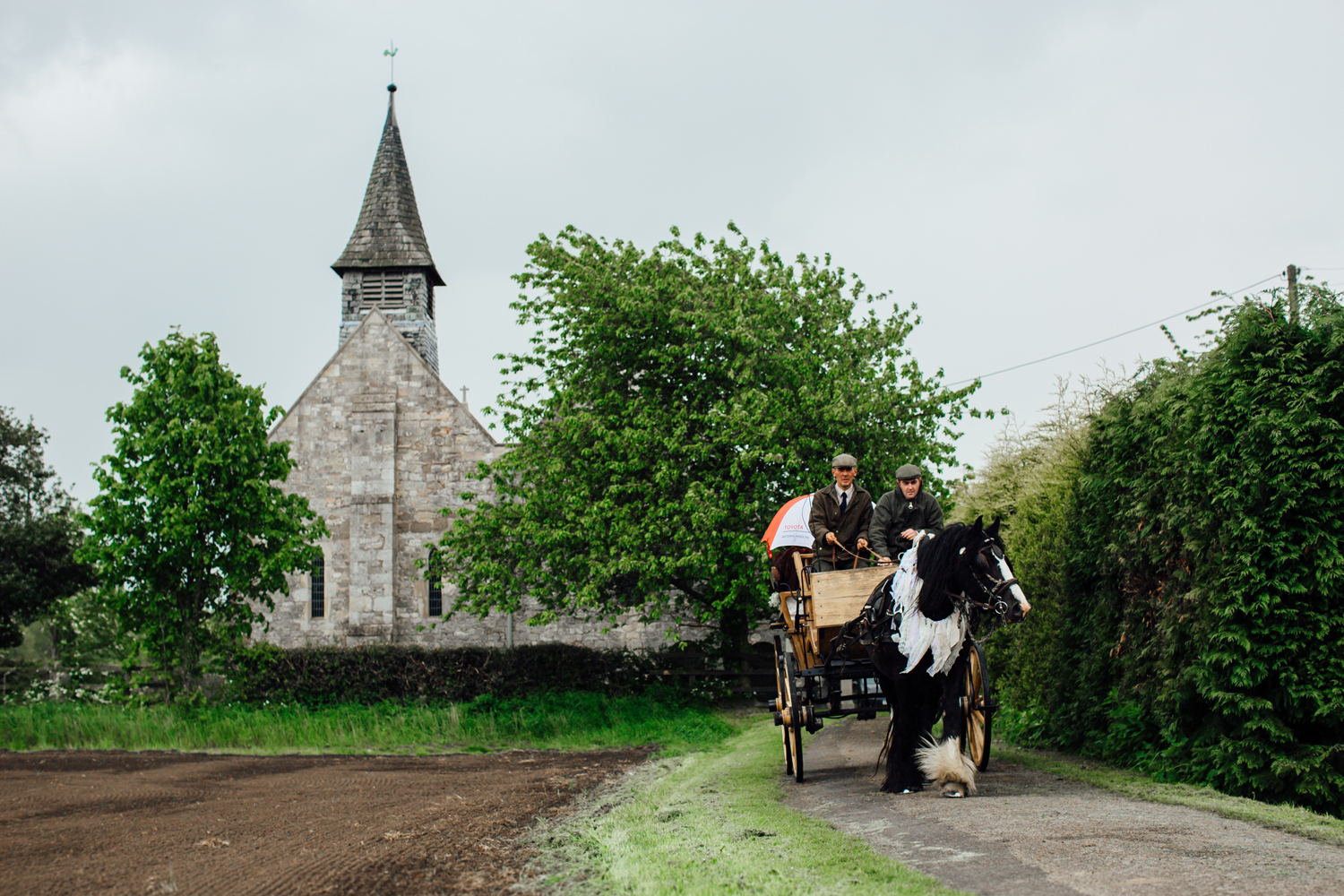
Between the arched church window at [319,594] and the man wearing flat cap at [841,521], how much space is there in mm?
20480

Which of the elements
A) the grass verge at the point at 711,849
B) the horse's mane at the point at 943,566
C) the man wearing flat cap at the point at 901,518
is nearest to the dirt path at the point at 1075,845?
the grass verge at the point at 711,849

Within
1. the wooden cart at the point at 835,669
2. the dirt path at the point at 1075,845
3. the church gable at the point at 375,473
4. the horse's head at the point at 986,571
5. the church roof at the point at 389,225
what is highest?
the church roof at the point at 389,225

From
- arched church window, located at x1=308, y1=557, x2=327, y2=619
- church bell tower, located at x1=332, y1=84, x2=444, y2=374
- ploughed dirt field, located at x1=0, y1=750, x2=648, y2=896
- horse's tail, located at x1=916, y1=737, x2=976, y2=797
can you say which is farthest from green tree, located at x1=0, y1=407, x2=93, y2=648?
horse's tail, located at x1=916, y1=737, x2=976, y2=797

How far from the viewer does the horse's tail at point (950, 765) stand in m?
6.31

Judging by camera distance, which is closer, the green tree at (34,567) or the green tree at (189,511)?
the green tree at (189,511)

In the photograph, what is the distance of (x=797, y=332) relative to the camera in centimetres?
1742

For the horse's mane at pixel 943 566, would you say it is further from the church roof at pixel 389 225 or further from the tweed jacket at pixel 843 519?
the church roof at pixel 389 225

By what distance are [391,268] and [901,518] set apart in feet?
84.5

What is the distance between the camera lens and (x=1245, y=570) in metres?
6.80

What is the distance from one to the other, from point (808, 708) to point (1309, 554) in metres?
3.75

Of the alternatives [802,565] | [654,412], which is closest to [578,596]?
[654,412]

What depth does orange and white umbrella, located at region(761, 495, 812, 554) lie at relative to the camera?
8477 mm

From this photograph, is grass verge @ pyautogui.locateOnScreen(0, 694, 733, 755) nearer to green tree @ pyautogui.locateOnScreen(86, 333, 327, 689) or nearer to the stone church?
green tree @ pyautogui.locateOnScreen(86, 333, 327, 689)

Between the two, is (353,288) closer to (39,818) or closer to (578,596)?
(578,596)
